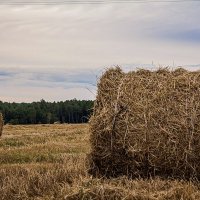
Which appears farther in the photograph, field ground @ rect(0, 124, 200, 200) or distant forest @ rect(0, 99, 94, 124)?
distant forest @ rect(0, 99, 94, 124)

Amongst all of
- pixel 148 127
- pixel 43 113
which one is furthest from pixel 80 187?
pixel 43 113

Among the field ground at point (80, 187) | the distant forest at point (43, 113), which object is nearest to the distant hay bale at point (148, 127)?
the field ground at point (80, 187)

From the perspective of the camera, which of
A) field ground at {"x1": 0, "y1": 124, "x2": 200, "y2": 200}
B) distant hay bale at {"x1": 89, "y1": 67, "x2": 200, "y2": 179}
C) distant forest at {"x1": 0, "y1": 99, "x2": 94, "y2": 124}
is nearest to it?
field ground at {"x1": 0, "y1": 124, "x2": 200, "y2": 200}

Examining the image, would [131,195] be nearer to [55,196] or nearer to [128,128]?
[55,196]

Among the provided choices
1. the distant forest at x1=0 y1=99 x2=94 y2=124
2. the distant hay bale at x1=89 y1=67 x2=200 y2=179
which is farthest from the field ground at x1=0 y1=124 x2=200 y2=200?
the distant forest at x1=0 y1=99 x2=94 y2=124

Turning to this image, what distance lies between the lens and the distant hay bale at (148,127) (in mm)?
7520

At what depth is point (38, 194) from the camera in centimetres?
716

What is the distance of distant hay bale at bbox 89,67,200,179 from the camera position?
24.7ft

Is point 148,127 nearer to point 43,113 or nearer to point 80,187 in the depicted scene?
point 80,187

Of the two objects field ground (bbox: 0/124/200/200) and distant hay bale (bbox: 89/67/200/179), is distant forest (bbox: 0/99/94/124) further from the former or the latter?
distant hay bale (bbox: 89/67/200/179)

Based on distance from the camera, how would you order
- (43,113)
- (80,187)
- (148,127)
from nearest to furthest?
(80,187)
(148,127)
(43,113)

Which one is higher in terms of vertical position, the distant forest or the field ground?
the distant forest

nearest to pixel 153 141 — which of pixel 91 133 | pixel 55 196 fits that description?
pixel 91 133

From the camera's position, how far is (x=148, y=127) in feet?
25.1
